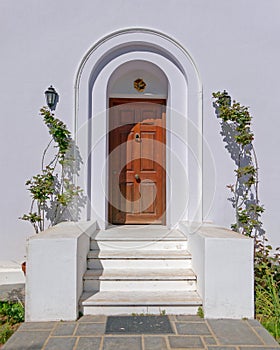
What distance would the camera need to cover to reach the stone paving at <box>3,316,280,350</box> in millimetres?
3244

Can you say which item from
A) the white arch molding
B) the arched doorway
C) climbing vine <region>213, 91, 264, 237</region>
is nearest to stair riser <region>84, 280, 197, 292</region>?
the white arch molding

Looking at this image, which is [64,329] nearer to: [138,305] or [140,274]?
[138,305]

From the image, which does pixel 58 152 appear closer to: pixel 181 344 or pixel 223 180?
pixel 223 180

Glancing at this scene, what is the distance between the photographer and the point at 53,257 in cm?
383

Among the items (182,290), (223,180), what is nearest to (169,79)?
(223,180)

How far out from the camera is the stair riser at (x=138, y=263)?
464 cm

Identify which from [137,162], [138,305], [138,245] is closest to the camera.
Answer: [138,305]

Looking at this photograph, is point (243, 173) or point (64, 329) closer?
point (64, 329)

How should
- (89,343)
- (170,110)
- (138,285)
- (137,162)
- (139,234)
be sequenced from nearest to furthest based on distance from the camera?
(89,343) → (138,285) → (139,234) → (170,110) → (137,162)

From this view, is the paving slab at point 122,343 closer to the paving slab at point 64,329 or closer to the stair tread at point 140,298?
the paving slab at point 64,329

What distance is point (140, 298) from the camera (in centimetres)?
410

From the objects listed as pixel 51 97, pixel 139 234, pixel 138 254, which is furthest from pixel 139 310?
pixel 51 97

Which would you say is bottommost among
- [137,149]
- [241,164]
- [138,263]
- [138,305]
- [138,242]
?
[138,305]

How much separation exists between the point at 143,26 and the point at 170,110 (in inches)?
54.1
